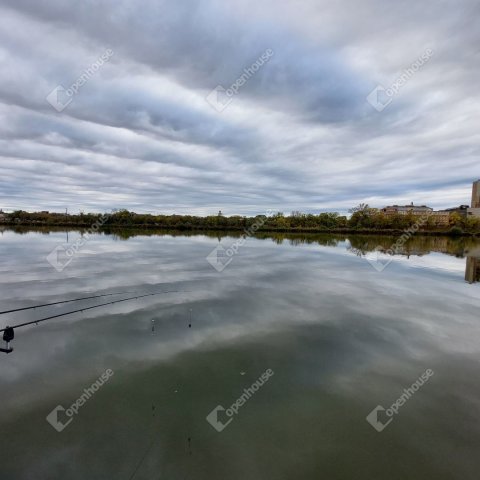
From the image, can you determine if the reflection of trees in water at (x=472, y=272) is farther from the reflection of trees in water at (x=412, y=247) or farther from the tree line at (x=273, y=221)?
the tree line at (x=273, y=221)

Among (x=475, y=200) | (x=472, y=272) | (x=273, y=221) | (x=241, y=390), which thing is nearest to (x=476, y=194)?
(x=475, y=200)

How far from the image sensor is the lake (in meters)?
5.46

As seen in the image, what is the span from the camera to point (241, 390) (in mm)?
7547

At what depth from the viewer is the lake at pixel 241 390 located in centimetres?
546

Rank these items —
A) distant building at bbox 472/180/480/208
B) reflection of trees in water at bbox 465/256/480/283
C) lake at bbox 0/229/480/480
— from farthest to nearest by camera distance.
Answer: distant building at bbox 472/180/480/208 < reflection of trees in water at bbox 465/256/480/283 < lake at bbox 0/229/480/480

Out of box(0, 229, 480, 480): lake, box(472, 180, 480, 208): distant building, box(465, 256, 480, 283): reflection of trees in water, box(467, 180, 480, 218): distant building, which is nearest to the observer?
box(0, 229, 480, 480): lake

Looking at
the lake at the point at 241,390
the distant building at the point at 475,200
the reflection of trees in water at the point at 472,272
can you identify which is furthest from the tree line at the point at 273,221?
the lake at the point at 241,390

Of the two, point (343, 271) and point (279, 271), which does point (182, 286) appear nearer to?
point (279, 271)

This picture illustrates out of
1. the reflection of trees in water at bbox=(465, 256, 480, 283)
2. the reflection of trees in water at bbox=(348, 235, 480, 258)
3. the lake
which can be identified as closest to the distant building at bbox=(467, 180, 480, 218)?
the reflection of trees in water at bbox=(348, 235, 480, 258)

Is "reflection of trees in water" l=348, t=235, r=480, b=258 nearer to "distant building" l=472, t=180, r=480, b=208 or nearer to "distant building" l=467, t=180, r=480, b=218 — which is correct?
"distant building" l=467, t=180, r=480, b=218

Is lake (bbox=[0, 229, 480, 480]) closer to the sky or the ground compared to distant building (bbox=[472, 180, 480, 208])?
closer to the ground

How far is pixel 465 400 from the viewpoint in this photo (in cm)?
740

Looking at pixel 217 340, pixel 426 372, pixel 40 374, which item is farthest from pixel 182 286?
pixel 426 372

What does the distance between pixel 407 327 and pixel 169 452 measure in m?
10.6
